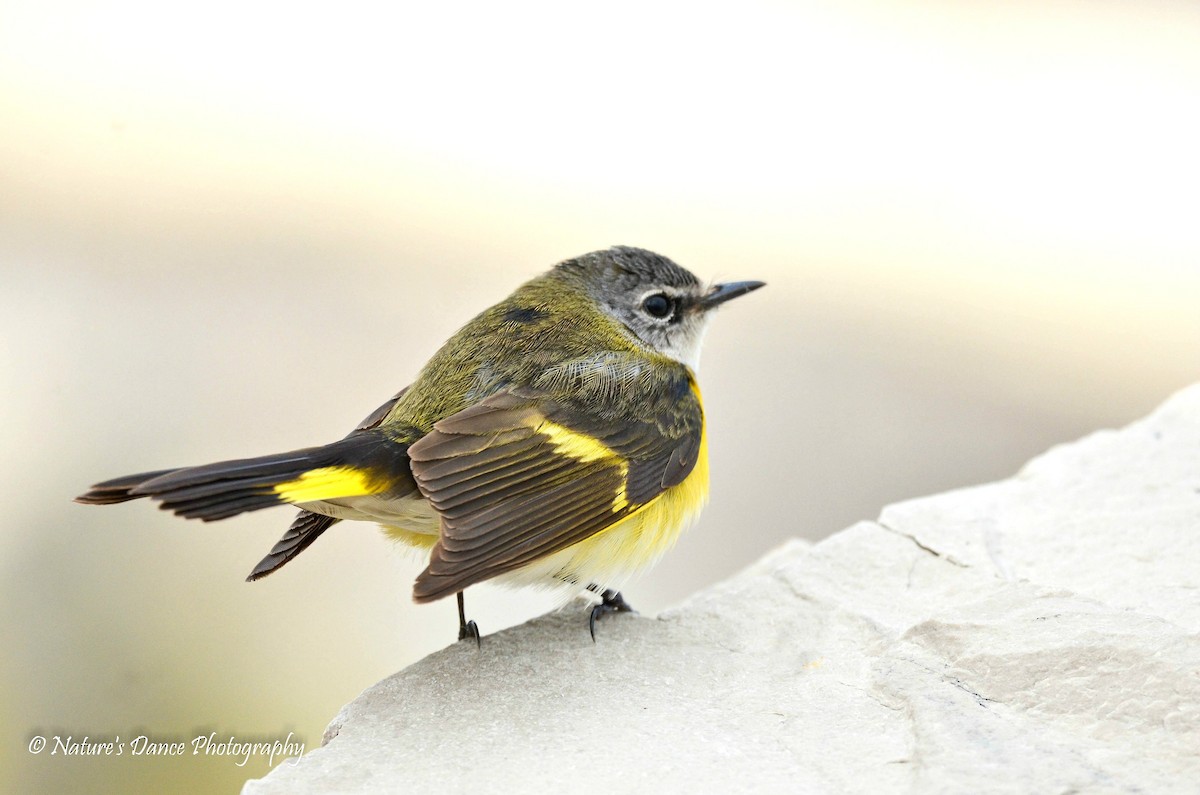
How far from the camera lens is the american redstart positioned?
3578mm

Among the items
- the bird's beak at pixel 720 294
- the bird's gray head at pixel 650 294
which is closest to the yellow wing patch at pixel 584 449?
the bird's gray head at pixel 650 294

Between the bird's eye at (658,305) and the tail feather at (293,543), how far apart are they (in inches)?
61.1

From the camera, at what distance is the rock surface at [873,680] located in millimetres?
3197

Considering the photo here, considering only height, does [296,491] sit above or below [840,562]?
above

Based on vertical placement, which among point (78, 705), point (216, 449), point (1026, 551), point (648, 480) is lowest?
point (78, 705)

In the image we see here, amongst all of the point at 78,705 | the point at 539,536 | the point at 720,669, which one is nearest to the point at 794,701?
the point at 720,669

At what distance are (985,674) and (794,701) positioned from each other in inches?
21.8

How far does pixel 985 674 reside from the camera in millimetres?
3605

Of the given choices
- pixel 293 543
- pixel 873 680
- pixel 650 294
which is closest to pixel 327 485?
→ pixel 293 543

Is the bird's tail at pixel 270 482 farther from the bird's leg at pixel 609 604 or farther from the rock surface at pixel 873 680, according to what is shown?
the bird's leg at pixel 609 604

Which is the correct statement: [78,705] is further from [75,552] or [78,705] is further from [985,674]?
[985,674]

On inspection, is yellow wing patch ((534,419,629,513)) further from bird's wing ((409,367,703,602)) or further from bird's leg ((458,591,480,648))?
bird's leg ((458,591,480,648))

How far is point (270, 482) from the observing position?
348 cm

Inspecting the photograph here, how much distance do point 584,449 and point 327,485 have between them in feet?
2.96
